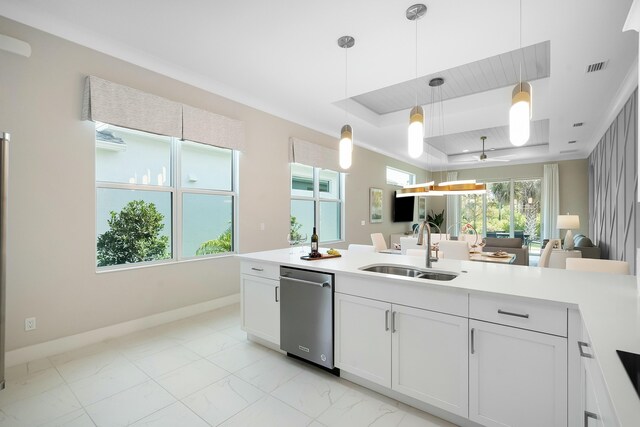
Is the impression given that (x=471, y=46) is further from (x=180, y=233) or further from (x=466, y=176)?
(x=466, y=176)

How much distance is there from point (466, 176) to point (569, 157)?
8.59 ft

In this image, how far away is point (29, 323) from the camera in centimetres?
246

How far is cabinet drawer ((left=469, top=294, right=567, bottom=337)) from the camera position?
141 cm

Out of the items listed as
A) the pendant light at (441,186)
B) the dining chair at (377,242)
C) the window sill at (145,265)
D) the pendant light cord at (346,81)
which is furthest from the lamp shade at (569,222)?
the window sill at (145,265)

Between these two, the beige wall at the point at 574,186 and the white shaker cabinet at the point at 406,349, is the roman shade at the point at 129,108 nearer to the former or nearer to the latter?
the white shaker cabinet at the point at 406,349

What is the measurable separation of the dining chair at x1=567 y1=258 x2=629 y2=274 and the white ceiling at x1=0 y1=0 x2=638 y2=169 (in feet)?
5.99

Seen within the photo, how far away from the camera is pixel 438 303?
173cm

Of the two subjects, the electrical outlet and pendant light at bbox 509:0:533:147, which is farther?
the electrical outlet

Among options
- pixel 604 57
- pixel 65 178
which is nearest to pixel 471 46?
pixel 604 57

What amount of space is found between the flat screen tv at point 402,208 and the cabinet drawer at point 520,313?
6366 millimetres

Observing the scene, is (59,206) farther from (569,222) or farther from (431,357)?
(569,222)

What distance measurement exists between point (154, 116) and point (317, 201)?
10.1ft

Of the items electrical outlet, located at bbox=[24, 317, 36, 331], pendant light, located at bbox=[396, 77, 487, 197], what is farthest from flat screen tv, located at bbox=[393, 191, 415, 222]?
electrical outlet, located at bbox=[24, 317, 36, 331]

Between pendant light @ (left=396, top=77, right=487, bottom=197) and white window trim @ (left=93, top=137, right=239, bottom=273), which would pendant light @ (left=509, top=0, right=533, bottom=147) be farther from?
white window trim @ (left=93, top=137, right=239, bottom=273)
